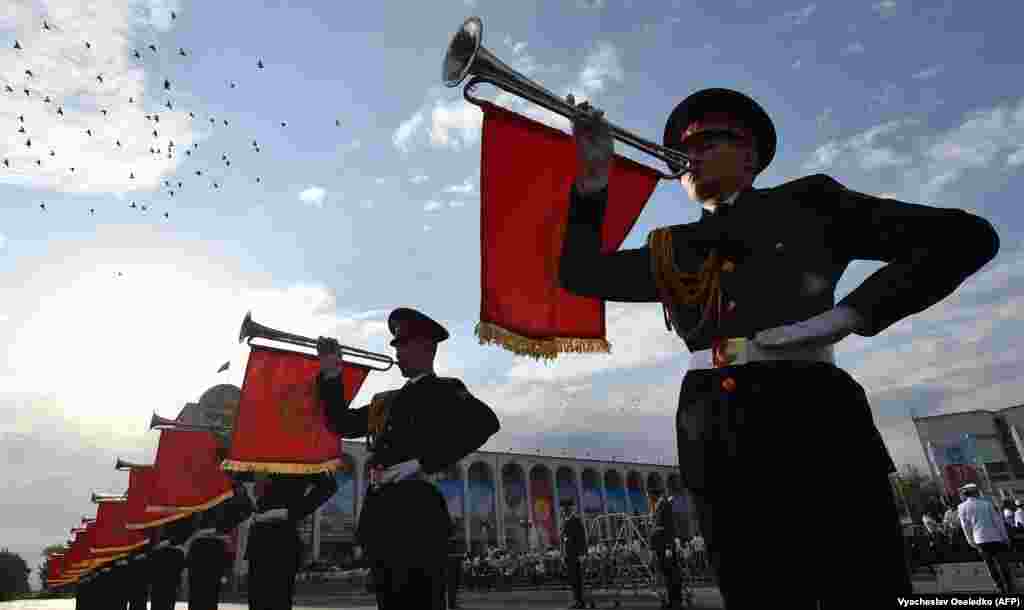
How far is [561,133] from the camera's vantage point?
4.20 metres

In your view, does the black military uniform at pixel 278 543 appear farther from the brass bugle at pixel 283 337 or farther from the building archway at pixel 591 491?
the building archway at pixel 591 491

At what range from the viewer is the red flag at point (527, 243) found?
142 inches

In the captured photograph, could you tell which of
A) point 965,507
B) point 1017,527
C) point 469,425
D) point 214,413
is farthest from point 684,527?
point 469,425

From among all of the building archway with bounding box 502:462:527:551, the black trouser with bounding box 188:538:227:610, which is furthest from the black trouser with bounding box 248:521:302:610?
the building archway with bounding box 502:462:527:551

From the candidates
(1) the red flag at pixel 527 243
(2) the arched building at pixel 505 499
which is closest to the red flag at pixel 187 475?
(1) the red flag at pixel 527 243

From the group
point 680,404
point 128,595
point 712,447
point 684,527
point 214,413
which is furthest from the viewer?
point 684,527

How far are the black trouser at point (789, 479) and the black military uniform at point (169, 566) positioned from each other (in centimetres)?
1062

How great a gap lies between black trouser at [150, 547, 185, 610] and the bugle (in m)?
9.90

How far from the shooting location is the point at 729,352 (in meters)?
2.11

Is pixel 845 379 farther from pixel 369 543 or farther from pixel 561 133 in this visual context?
pixel 369 543

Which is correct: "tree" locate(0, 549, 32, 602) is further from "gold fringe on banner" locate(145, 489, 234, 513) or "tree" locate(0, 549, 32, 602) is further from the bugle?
the bugle

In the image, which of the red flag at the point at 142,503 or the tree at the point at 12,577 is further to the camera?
the tree at the point at 12,577

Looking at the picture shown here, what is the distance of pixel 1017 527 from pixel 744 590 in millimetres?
22357

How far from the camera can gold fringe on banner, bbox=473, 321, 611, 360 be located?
11.3 feet
